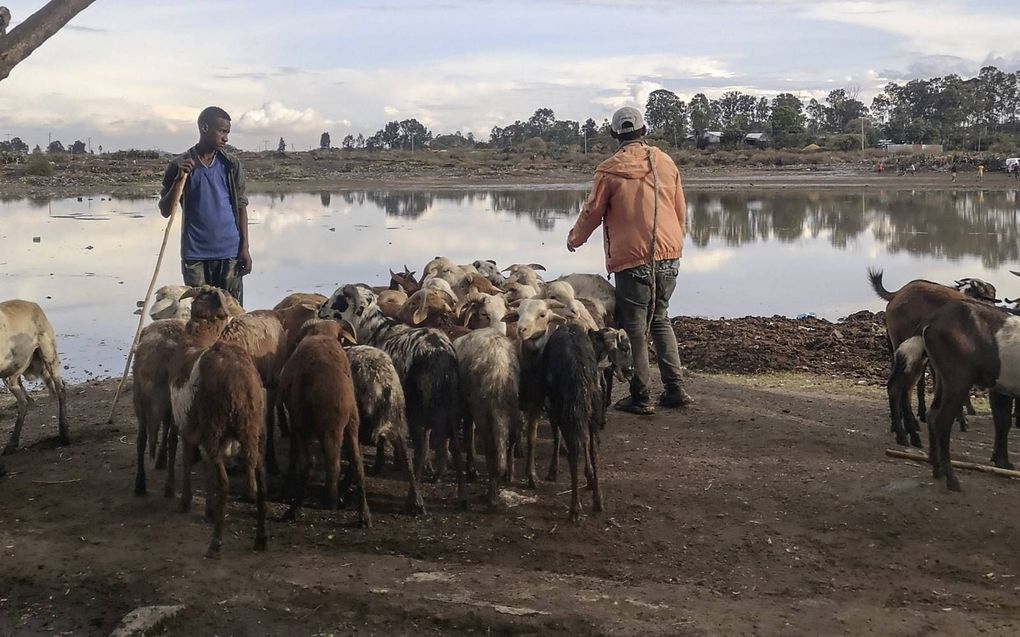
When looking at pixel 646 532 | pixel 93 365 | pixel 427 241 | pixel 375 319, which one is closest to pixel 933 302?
pixel 646 532

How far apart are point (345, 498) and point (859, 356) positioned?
774 cm

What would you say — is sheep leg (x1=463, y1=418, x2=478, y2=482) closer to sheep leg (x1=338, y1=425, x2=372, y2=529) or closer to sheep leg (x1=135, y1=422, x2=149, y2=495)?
sheep leg (x1=338, y1=425, x2=372, y2=529)

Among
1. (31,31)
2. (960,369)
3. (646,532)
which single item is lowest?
(646,532)

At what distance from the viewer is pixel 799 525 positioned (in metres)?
6.29

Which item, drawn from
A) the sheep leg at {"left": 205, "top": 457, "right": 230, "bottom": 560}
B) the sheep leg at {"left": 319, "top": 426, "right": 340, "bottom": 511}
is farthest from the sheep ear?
the sheep leg at {"left": 205, "top": 457, "right": 230, "bottom": 560}

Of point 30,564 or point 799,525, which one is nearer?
point 30,564

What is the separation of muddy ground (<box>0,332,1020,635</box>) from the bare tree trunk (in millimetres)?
2840

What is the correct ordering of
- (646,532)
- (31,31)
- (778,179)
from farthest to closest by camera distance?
(778,179) < (646,532) < (31,31)

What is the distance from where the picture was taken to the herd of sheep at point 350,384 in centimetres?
598

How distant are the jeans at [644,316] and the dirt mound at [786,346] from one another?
296 centimetres

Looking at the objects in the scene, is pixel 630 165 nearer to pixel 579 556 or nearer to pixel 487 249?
pixel 579 556

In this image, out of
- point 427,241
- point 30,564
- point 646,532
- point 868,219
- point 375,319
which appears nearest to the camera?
point 30,564

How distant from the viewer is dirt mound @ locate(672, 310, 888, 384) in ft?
38.8

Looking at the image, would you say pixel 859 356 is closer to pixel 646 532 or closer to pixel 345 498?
pixel 646 532
